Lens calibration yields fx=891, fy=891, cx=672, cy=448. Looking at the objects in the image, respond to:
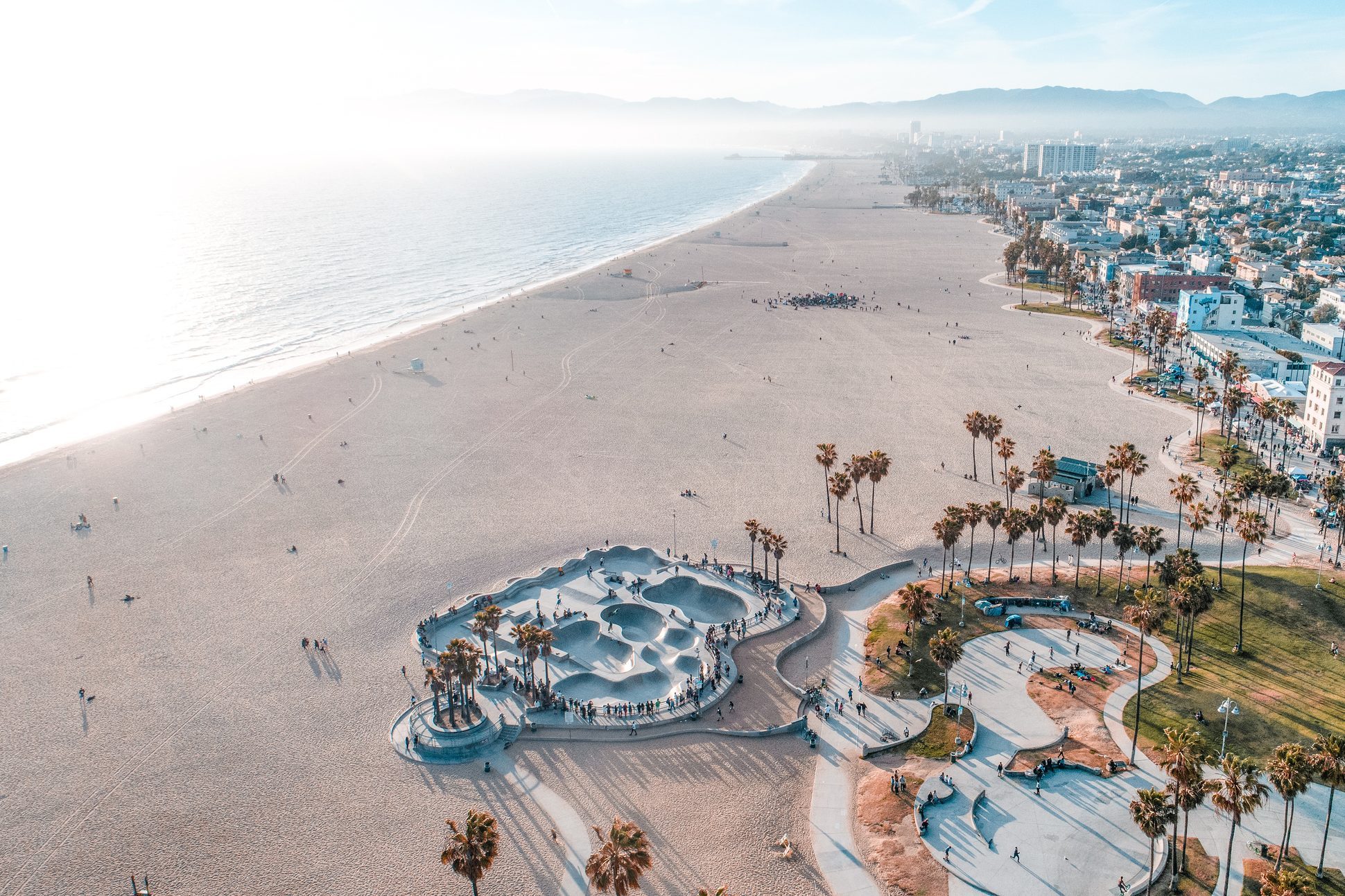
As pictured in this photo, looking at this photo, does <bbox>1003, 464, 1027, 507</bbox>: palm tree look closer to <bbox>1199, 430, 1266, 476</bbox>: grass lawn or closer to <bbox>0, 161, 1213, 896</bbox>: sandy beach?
<bbox>0, 161, 1213, 896</bbox>: sandy beach

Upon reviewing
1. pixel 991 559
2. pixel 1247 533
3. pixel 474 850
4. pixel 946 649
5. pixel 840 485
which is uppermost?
pixel 840 485

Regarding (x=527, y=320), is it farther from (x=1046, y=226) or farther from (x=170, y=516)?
(x=1046, y=226)

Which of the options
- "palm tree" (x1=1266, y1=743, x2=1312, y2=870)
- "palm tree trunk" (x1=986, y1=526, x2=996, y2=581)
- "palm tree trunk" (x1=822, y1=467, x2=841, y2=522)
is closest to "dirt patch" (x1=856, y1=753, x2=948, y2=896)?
"palm tree" (x1=1266, y1=743, x2=1312, y2=870)

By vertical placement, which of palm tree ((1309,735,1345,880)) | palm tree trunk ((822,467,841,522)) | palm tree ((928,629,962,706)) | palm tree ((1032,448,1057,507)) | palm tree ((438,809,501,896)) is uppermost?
palm tree ((1032,448,1057,507))

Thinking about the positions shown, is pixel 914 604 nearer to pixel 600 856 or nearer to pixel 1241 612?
pixel 1241 612

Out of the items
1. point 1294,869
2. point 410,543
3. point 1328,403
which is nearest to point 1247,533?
point 1294,869

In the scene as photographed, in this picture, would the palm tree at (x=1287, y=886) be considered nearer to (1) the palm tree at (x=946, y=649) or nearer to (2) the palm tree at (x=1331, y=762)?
(2) the palm tree at (x=1331, y=762)
